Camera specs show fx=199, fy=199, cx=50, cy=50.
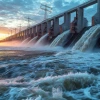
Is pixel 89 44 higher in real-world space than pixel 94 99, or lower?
higher

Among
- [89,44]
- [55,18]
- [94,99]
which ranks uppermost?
[55,18]

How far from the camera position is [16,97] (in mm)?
Answer: 3811

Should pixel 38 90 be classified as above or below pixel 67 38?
below

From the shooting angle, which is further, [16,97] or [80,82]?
[80,82]

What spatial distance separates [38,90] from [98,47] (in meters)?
11.1

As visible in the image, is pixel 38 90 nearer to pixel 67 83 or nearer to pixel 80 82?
pixel 67 83

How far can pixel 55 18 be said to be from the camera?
28406mm

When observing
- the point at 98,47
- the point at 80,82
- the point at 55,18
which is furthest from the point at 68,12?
the point at 80,82

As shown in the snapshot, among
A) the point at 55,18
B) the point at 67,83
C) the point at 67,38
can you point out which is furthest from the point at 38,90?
the point at 55,18

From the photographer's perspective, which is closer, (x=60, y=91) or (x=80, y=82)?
(x=60, y=91)

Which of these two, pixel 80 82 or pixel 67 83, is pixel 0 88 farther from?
pixel 80 82

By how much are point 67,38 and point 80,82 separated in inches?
673

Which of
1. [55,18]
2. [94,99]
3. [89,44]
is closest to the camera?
[94,99]

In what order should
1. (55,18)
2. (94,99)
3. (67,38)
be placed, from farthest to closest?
(55,18), (67,38), (94,99)
